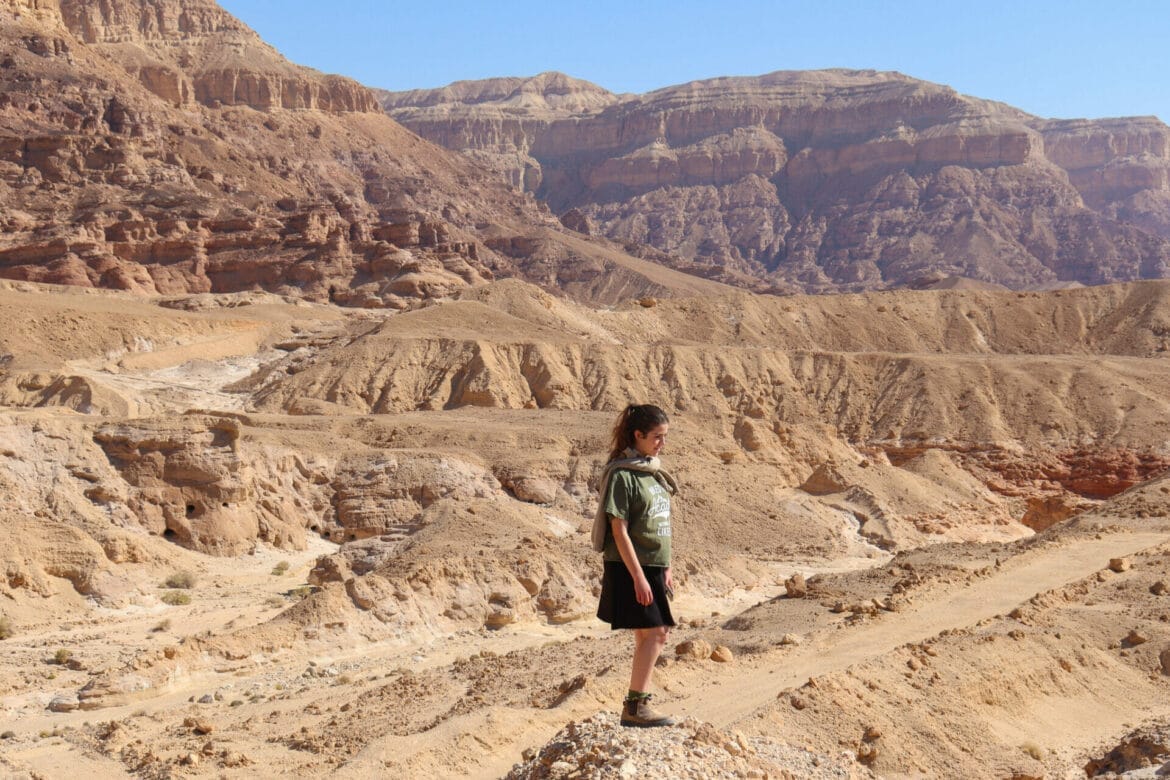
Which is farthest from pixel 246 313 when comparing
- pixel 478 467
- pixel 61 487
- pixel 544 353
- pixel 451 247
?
pixel 61 487

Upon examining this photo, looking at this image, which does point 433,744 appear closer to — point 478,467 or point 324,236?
point 478,467

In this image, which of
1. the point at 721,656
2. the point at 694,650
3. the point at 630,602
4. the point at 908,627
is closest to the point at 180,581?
the point at 694,650

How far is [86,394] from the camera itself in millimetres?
51688

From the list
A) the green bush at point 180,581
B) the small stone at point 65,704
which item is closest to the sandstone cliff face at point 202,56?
the green bush at point 180,581

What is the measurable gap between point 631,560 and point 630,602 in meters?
0.36

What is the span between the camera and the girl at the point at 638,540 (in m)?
9.69

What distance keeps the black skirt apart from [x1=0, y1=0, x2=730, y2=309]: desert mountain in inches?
3331

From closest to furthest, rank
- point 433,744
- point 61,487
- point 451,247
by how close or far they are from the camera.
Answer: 1. point 433,744
2. point 61,487
3. point 451,247

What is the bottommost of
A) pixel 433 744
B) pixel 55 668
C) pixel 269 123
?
pixel 55 668

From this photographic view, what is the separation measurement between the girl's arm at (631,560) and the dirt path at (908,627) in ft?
12.6

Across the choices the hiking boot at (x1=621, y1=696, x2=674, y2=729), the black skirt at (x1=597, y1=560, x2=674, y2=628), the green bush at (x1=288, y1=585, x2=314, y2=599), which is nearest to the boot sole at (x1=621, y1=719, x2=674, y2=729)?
the hiking boot at (x1=621, y1=696, x2=674, y2=729)

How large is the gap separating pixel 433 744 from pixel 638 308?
208ft

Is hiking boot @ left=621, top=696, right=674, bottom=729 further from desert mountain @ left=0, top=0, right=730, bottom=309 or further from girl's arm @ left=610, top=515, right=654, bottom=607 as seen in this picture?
desert mountain @ left=0, top=0, right=730, bottom=309

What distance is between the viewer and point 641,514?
9758mm
